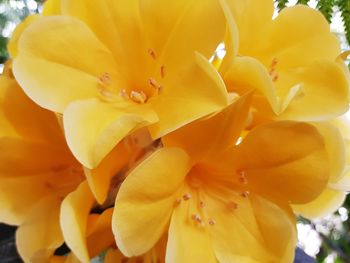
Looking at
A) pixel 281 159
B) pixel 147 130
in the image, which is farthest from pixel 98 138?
pixel 281 159


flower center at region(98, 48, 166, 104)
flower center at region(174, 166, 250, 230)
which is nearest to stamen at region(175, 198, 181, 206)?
flower center at region(174, 166, 250, 230)

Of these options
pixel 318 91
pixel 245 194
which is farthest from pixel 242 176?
pixel 318 91

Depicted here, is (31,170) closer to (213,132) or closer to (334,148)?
(213,132)

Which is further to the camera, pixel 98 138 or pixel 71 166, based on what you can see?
pixel 71 166

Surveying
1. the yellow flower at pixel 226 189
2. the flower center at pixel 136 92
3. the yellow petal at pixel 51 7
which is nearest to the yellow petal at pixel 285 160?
the yellow flower at pixel 226 189

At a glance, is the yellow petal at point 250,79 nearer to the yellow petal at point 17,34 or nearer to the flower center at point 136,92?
the flower center at point 136,92

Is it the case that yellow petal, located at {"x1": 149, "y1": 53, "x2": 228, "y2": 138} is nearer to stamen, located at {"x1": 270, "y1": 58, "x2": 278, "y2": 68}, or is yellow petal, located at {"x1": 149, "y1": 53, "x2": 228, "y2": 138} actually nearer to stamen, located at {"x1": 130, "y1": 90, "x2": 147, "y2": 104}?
stamen, located at {"x1": 130, "y1": 90, "x2": 147, "y2": 104}

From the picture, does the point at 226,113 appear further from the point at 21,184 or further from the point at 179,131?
the point at 21,184
